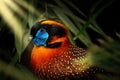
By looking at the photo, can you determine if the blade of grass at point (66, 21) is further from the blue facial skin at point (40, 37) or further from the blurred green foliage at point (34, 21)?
the blue facial skin at point (40, 37)

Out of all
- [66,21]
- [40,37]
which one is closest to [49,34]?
[40,37]

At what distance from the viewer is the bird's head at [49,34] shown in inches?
30.2

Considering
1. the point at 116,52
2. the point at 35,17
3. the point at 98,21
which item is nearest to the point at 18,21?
the point at 35,17

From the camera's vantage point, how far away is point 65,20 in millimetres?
A: 891

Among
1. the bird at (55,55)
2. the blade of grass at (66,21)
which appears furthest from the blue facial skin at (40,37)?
the blade of grass at (66,21)

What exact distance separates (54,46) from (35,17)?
5.6 inches

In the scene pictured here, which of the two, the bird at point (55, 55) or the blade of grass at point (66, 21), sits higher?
the blade of grass at point (66, 21)

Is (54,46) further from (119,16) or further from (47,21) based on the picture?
(119,16)

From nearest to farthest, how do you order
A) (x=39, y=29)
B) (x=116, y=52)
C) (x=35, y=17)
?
1. (x=116, y=52)
2. (x=39, y=29)
3. (x=35, y=17)

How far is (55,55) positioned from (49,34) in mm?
77

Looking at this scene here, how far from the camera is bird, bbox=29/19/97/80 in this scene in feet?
2.48

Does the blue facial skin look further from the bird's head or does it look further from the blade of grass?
the blade of grass

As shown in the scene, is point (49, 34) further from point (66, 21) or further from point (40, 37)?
point (66, 21)

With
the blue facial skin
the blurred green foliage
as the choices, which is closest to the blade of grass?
the blurred green foliage
